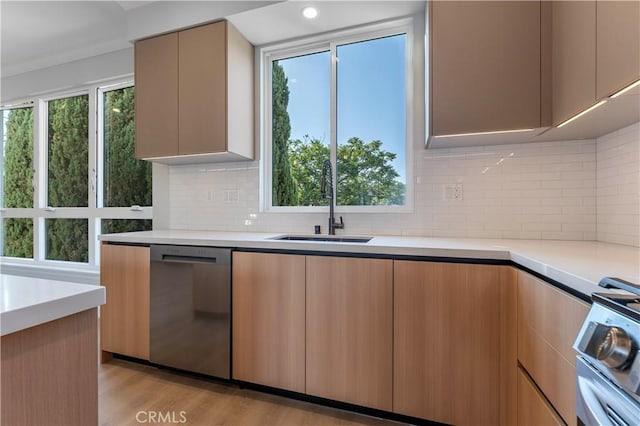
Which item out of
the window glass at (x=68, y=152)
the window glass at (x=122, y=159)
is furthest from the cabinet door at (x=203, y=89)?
Result: the window glass at (x=68, y=152)

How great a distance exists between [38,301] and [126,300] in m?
1.71

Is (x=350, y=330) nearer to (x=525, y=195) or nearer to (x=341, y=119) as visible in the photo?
(x=525, y=195)

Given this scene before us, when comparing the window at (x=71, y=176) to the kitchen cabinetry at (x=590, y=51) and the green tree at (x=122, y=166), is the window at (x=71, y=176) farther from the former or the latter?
the kitchen cabinetry at (x=590, y=51)

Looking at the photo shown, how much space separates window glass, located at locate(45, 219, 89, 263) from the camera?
11.1ft

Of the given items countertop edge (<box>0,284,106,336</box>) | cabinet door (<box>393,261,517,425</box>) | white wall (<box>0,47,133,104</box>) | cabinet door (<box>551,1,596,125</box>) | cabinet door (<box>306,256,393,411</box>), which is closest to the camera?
countertop edge (<box>0,284,106,336</box>)

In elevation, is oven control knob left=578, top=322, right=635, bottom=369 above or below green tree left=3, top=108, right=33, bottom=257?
below

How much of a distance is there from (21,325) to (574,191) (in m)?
2.40

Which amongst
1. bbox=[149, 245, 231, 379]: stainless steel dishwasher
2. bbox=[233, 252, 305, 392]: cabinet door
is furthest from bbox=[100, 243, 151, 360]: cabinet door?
bbox=[233, 252, 305, 392]: cabinet door

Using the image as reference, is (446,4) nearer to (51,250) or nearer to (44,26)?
(44,26)

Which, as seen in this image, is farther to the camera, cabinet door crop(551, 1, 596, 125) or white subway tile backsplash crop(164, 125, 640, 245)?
white subway tile backsplash crop(164, 125, 640, 245)

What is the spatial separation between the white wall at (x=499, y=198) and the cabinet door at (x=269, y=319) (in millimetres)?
679

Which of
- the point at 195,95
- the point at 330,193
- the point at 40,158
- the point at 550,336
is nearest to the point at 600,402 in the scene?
the point at 550,336

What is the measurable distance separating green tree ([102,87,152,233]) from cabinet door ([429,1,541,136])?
2.73 metres

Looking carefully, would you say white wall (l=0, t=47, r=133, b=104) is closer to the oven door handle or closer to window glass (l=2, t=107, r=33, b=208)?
window glass (l=2, t=107, r=33, b=208)
